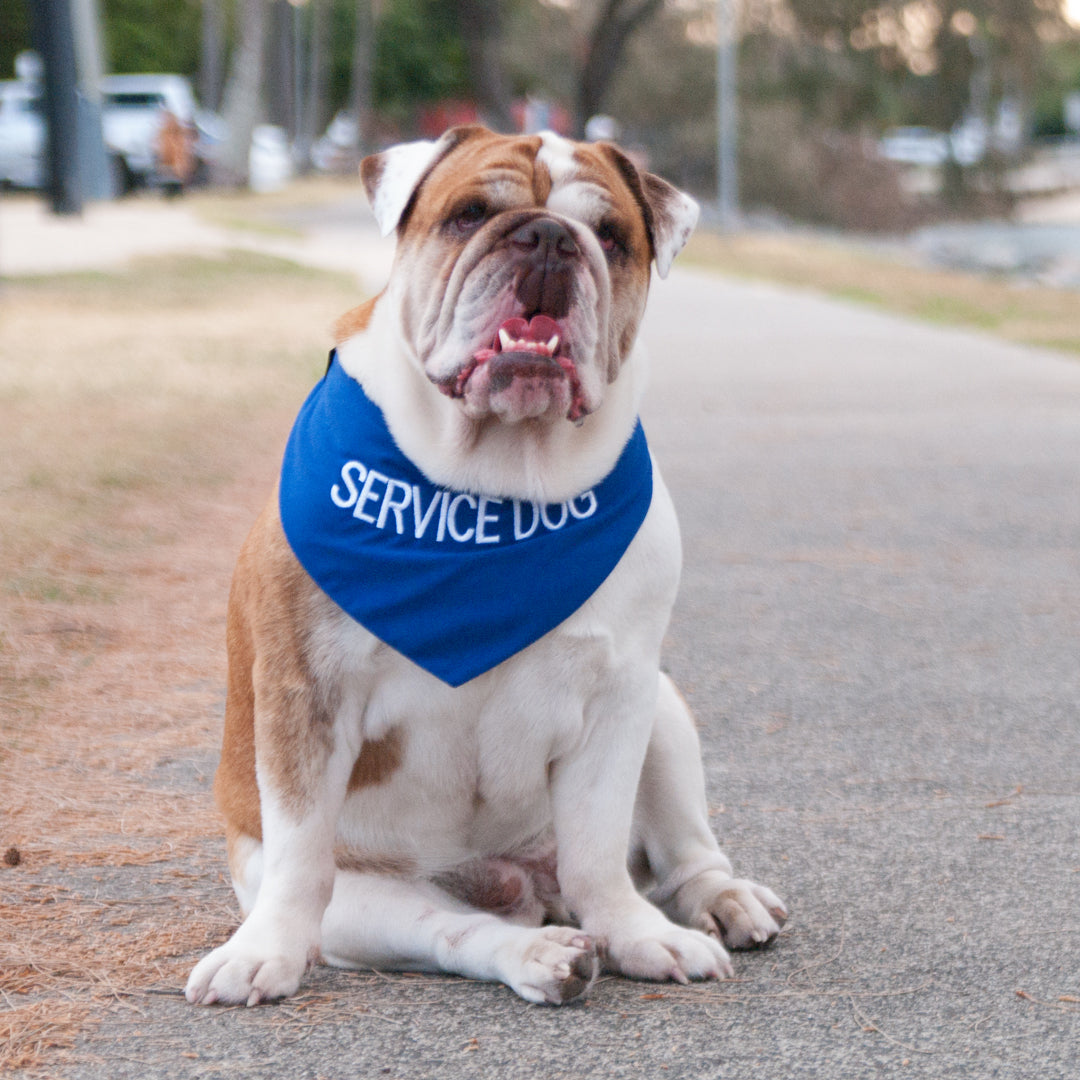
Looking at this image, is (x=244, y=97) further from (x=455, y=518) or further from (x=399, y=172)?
(x=455, y=518)

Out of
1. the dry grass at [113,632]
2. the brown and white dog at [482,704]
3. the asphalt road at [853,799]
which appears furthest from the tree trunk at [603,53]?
the brown and white dog at [482,704]

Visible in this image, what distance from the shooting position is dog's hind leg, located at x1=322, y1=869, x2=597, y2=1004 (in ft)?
9.05

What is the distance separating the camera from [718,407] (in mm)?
11078

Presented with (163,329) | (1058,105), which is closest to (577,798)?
(163,329)

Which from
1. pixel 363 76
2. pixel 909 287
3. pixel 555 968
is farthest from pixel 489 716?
pixel 363 76

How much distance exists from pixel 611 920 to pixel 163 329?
11.4m

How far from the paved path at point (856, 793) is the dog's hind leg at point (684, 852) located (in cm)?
8

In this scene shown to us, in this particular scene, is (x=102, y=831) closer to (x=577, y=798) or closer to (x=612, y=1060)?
(x=577, y=798)

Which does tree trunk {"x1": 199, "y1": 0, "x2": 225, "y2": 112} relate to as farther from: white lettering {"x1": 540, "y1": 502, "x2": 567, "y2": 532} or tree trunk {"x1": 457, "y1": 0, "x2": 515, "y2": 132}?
white lettering {"x1": 540, "y1": 502, "x2": 567, "y2": 532}

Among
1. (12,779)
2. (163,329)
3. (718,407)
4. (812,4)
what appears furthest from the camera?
(812,4)

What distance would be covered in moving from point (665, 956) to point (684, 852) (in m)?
0.36

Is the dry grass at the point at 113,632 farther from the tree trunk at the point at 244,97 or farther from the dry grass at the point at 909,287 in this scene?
the tree trunk at the point at 244,97

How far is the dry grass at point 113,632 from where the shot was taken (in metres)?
3.04

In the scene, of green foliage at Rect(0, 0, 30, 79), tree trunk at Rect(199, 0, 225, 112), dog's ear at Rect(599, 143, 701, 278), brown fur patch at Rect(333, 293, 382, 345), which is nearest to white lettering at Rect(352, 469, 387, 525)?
brown fur patch at Rect(333, 293, 382, 345)
